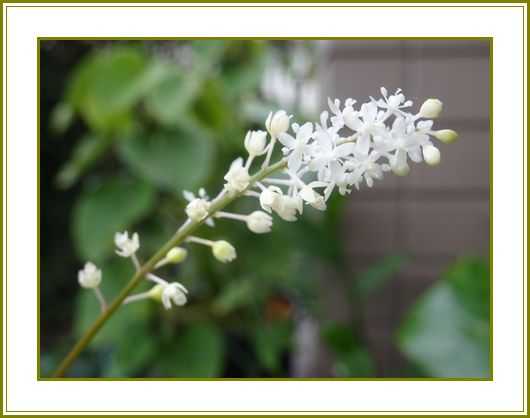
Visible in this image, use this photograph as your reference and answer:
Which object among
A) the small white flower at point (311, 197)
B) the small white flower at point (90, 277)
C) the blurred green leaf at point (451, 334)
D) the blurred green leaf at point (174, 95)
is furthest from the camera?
the blurred green leaf at point (174, 95)

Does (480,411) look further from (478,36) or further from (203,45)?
(203,45)

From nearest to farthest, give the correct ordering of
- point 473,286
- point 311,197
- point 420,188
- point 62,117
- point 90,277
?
point 311,197, point 90,277, point 473,286, point 62,117, point 420,188

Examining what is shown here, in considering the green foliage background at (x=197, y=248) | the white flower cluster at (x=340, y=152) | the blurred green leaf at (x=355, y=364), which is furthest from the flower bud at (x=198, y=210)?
the blurred green leaf at (x=355, y=364)

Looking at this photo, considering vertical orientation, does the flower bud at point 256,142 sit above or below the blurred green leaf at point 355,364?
above

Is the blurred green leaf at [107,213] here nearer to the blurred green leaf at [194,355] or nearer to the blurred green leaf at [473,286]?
the blurred green leaf at [194,355]

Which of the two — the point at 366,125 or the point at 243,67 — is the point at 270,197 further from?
Answer: the point at 243,67

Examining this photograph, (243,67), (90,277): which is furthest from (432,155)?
(243,67)

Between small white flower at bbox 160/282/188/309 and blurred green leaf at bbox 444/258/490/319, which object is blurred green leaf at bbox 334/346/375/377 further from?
small white flower at bbox 160/282/188/309

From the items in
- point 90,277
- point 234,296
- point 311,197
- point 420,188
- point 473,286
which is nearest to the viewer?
point 311,197
